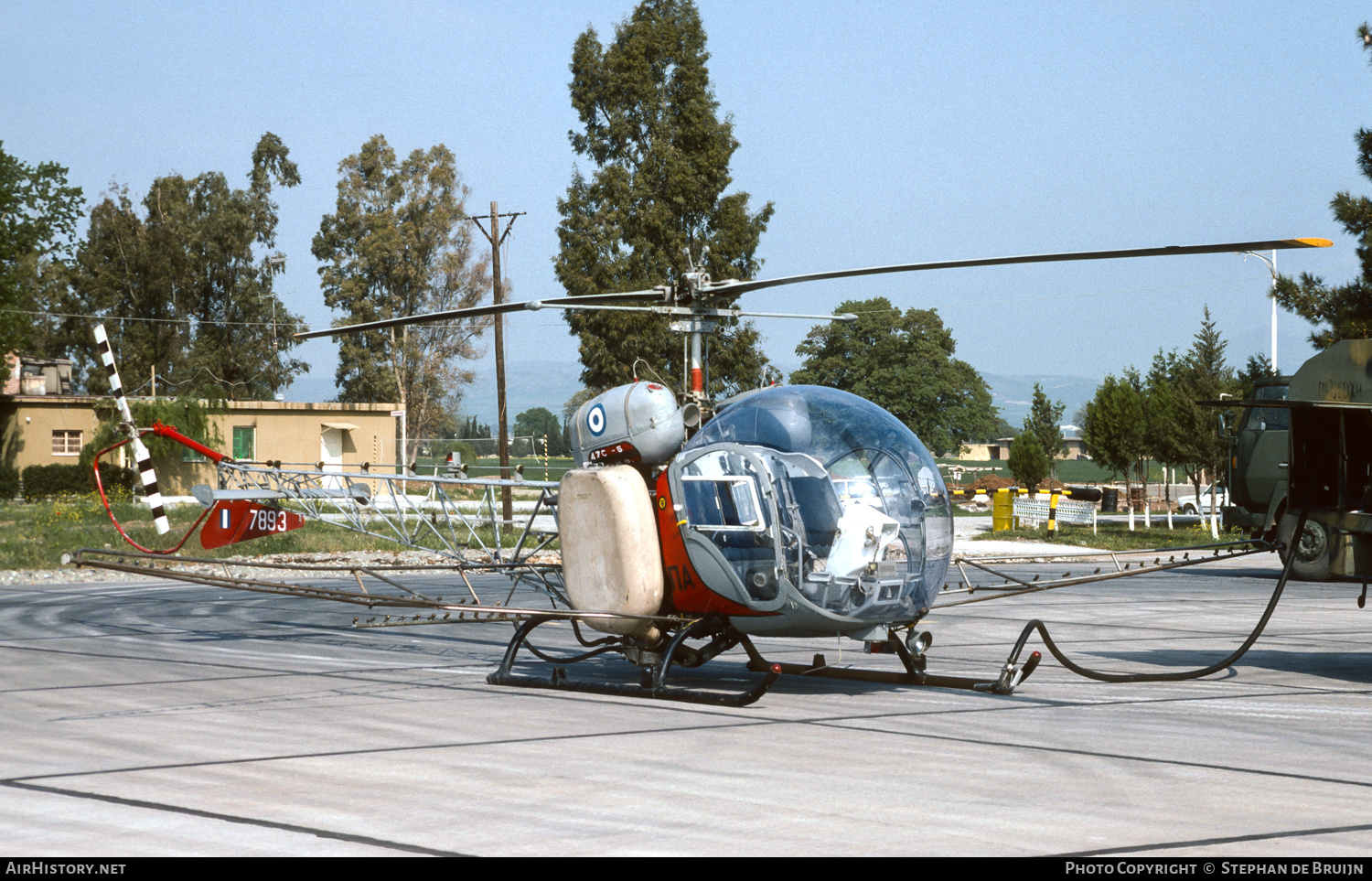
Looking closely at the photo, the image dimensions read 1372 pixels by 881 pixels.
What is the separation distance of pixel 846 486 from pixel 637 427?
6.37ft

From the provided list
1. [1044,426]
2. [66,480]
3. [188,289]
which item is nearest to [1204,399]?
[1044,426]

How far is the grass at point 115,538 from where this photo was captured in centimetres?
2403

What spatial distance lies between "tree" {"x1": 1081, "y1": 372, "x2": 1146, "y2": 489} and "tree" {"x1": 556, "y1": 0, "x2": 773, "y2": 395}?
34.8ft

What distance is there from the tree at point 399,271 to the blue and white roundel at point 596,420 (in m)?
54.1

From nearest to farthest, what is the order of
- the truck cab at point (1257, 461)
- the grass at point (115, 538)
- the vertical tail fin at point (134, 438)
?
1. the vertical tail fin at point (134, 438)
2. the truck cab at point (1257, 461)
3. the grass at point (115, 538)

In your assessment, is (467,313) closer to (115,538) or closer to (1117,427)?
(115,538)

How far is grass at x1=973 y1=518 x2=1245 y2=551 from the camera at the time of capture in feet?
92.7

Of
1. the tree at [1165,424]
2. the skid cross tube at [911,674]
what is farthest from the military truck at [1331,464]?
the tree at [1165,424]

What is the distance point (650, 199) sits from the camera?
132ft

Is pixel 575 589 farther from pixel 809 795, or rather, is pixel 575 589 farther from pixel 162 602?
pixel 162 602

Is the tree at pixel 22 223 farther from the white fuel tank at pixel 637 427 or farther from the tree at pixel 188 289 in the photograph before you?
the white fuel tank at pixel 637 427

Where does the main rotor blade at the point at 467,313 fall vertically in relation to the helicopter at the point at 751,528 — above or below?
above
